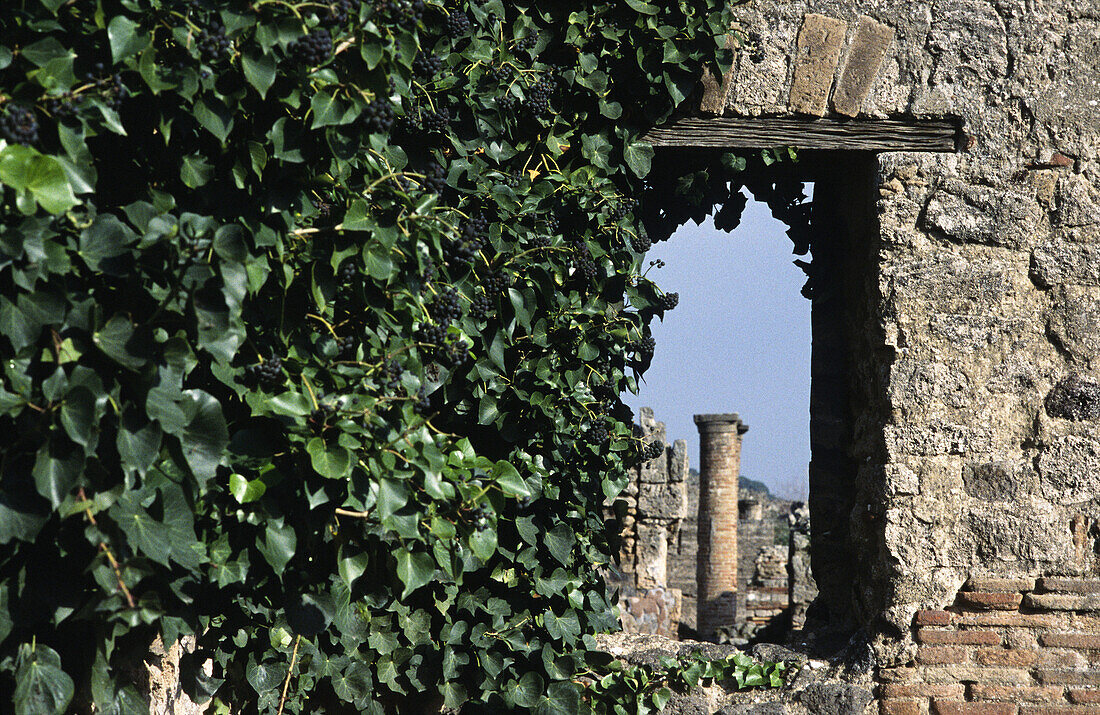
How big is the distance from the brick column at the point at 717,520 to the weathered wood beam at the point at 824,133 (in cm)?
971

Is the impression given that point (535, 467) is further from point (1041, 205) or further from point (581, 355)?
point (1041, 205)

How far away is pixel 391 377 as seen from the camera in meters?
2.42

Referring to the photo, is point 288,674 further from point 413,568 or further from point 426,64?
point 426,64

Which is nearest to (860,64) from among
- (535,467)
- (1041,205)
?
(1041,205)

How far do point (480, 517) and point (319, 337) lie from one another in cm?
61

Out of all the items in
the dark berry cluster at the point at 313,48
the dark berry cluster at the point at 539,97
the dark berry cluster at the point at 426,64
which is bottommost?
the dark berry cluster at the point at 313,48

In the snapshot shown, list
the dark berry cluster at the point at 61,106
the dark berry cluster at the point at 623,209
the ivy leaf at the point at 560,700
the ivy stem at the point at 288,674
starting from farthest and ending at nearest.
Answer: the dark berry cluster at the point at 623,209
the ivy leaf at the point at 560,700
the ivy stem at the point at 288,674
the dark berry cluster at the point at 61,106

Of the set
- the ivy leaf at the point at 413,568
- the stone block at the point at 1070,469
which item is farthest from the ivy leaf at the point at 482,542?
the stone block at the point at 1070,469

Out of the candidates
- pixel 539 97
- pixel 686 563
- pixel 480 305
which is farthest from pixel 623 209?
pixel 686 563

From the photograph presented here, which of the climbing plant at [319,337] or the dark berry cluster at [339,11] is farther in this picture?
the dark berry cluster at [339,11]

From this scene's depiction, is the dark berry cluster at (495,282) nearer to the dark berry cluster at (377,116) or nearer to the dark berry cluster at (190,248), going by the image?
the dark berry cluster at (377,116)

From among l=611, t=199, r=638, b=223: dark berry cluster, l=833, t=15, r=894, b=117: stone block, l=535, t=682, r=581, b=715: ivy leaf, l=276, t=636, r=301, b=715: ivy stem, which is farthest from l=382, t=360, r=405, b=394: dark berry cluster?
l=833, t=15, r=894, b=117: stone block

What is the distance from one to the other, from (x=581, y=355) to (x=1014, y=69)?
1.98 metres

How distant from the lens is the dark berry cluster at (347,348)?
2469 millimetres
